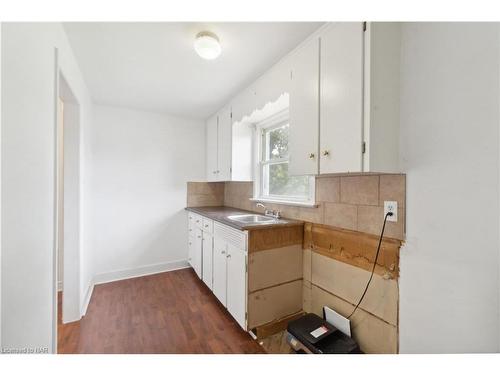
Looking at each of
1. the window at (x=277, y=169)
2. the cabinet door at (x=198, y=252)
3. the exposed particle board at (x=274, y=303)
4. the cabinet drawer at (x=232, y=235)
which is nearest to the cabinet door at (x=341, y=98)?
the window at (x=277, y=169)

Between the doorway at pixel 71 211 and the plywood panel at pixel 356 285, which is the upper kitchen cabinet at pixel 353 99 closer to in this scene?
the plywood panel at pixel 356 285

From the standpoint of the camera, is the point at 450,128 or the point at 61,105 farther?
the point at 61,105

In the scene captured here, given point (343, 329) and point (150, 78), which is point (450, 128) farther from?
point (150, 78)

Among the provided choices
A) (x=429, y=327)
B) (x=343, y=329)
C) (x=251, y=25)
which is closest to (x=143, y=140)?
(x=251, y=25)

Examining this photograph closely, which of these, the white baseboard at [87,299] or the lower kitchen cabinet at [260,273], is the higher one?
the lower kitchen cabinet at [260,273]

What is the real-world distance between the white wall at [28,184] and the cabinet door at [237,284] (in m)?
1.15

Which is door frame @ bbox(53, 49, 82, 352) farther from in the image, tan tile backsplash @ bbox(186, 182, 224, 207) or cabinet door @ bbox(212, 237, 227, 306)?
tan tile backsplash @ bbox(186, 182, 224, 207)

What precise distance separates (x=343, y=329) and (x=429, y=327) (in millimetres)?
557

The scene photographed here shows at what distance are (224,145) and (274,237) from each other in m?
1.49

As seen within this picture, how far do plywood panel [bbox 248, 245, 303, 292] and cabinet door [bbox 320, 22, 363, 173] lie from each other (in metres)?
0.84

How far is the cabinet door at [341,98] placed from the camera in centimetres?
110

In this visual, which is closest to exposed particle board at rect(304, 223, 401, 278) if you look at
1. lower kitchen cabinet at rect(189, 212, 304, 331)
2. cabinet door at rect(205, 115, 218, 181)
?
lower kitchen cabinet at rect(189, 212, 304, 331)

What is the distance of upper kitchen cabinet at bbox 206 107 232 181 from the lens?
2.65 metres
